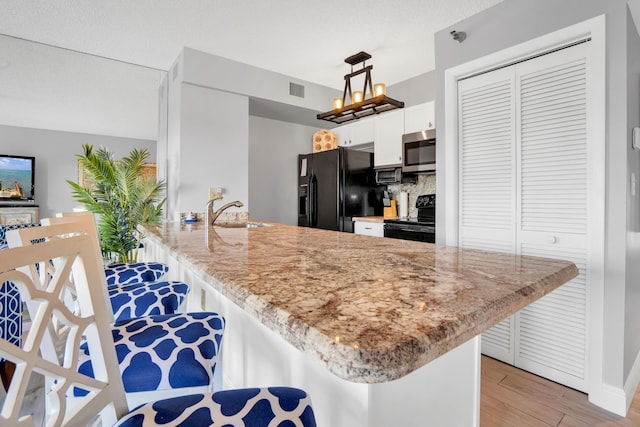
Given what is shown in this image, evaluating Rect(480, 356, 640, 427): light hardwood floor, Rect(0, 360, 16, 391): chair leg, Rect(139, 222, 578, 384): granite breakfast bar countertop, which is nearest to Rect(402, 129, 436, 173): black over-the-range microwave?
Rect(480, 356, 640, 427): light hardwood floor

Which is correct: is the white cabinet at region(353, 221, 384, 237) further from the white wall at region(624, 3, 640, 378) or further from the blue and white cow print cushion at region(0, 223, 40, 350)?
the blue and white cow print cushion at region(0, 223, 40, 350)

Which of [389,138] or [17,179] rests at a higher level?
[389,138]

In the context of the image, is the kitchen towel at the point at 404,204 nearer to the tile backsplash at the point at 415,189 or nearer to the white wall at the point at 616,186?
the tile backsplash at the point at 415,189

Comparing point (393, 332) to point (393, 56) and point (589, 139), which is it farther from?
point (393, 56)

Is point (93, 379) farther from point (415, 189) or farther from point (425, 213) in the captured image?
point (415, 189)

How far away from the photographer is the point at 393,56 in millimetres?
3258

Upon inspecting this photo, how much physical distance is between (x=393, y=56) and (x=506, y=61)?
4.40 ft

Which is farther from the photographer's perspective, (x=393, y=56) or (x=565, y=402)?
(x=393, y=56)

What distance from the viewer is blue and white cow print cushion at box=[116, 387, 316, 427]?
564 mm

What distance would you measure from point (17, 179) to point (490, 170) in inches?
142

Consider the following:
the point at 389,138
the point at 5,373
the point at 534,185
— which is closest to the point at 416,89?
the point at 389,138

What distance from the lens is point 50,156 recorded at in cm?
278

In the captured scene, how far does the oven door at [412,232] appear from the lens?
3.01 metres

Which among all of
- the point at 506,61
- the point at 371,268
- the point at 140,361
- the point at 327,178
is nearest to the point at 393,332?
the point at 371,268
